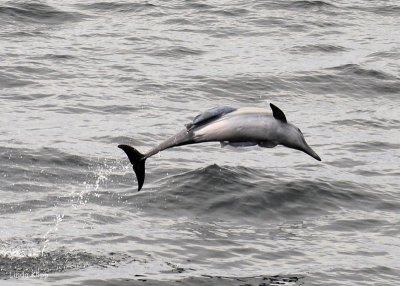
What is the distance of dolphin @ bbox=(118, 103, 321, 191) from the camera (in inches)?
563

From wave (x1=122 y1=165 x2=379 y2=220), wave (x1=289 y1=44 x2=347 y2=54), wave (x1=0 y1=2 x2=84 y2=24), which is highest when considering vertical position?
wave (x1=122 y1=165 x2=379 y2=220)

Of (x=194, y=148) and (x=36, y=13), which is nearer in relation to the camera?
(x=194, y=148)

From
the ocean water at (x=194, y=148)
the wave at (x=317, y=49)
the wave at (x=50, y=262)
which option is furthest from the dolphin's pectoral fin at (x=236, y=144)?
the wave at (x=317, y=49)

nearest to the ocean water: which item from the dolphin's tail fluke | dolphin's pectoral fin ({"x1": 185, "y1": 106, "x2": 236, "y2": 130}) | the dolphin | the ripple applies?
the ripple

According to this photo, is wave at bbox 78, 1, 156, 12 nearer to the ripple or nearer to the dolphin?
the ripple

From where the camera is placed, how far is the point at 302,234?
63.7 ft

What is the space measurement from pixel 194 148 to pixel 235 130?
10.2 metres

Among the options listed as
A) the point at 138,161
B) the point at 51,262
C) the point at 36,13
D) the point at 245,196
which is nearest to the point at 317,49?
the point at 36,13

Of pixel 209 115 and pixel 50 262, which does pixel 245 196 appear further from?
pixel 209 115

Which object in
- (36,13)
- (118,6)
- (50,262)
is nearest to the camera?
(50,262)

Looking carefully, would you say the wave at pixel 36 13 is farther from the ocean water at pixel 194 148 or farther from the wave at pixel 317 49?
the wave at pixel 317 49

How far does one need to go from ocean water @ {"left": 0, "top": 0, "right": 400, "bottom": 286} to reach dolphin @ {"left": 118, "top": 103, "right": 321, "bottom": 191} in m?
3.07

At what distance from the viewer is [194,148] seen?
24.5 metres

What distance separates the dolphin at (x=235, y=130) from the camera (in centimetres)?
1430
